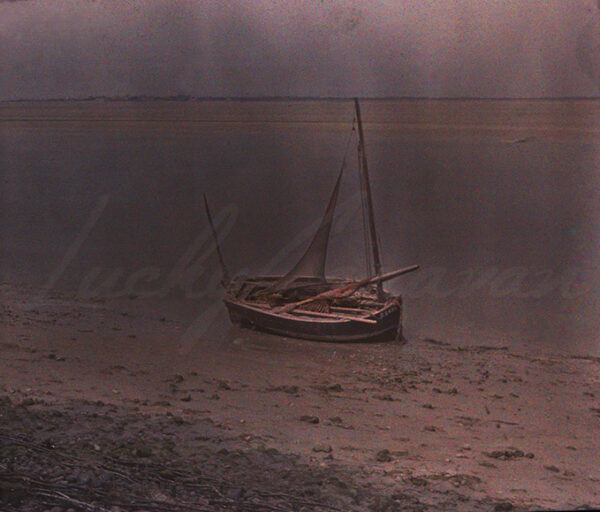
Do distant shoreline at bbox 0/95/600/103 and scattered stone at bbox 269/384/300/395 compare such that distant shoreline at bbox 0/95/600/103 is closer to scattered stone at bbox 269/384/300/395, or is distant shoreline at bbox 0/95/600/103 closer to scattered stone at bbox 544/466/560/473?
scattered stone at bbox 269/384/300/395

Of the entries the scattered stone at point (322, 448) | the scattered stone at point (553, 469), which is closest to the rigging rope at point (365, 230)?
the scattered stone at point (322, 448)

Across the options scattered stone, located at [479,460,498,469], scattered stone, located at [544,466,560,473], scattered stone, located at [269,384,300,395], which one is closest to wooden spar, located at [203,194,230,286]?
scattered stone, located at [269,384,300,395]

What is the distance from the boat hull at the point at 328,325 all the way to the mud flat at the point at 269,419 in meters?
0.06

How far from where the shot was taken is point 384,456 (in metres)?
4.04

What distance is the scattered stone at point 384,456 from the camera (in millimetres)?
4016

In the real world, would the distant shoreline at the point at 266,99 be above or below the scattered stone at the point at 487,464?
above

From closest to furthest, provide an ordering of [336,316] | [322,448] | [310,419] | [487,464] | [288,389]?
[487,464] → [322,448] → [310,419] → [288,389] → [336,316]

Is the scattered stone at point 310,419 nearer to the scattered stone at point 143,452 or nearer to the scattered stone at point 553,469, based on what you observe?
the scattered stone at point 143,452

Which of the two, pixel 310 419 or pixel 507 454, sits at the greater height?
pixel 310 419

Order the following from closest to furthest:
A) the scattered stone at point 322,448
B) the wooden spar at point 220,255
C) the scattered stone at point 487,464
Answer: the scattered stone at point 487,464
the scattered stone at point 322,448
the wooden spar at point 220,255

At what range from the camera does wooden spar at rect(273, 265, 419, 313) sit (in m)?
4.77

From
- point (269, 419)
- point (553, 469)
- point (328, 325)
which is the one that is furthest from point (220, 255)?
point (553, 469)

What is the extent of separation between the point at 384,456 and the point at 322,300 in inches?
40.9

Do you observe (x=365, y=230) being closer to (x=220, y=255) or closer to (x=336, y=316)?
(x=336, y=316)
